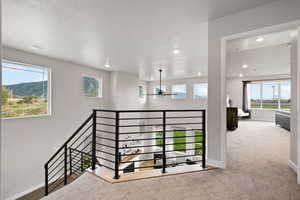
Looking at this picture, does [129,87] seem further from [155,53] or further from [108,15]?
[108,15]

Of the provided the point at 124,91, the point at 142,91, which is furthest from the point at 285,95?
the point at 124,91

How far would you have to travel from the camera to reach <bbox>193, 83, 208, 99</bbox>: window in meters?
8.20

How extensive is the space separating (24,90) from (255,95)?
10.3m

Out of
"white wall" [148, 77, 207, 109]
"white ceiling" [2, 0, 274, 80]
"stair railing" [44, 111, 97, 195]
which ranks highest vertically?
"white ceiling" [2, 0, 274, 80]

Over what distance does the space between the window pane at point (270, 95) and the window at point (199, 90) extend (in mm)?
3224

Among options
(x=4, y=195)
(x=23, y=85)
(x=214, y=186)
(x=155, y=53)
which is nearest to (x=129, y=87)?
(x=155, y=53)

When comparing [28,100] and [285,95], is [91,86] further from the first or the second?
[285,95]

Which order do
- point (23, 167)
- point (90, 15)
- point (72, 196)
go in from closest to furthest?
point (72, 196) → point (90, 15) → point (23, 167)

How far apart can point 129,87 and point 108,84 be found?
1093mm

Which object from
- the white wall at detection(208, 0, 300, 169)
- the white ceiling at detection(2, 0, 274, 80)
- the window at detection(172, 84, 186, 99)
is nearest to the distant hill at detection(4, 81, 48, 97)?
the white ceiling at detection(2, 0, 274, 80)

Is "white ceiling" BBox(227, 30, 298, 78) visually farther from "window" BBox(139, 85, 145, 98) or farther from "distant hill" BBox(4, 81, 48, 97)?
"window" BBox(139, 85, 145, 98)

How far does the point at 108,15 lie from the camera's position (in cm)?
240

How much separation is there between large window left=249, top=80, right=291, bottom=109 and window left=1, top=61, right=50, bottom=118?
31.5ft

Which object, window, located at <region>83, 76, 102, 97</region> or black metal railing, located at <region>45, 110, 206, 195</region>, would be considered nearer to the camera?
black metal railing, located at <region>45, 110, 206, 195</region>
